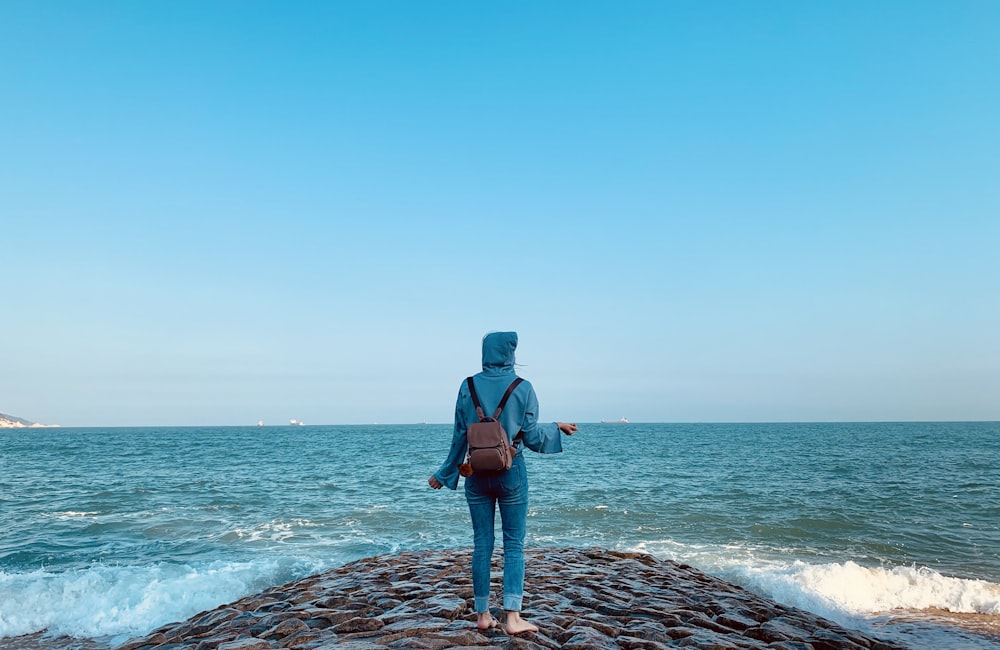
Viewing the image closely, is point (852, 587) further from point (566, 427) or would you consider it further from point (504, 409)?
point (504, 409)

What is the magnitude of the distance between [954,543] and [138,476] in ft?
123

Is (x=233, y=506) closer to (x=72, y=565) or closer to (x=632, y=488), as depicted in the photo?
(x=72, y=565)

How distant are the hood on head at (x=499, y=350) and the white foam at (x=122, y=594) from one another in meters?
8.31

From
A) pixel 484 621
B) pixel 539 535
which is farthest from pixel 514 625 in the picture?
pixel 539 535

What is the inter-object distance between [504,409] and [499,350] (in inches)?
20.4

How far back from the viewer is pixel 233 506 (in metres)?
23.2

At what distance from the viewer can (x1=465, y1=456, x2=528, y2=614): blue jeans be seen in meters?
5.01

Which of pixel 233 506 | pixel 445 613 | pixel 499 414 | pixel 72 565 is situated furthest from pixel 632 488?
pixel 499 414

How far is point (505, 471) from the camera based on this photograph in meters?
4.96

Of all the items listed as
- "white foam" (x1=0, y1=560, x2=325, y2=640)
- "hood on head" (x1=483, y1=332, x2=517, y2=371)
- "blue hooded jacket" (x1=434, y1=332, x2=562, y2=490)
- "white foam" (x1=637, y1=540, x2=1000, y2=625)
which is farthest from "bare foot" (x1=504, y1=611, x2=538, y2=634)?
"white foam" (x1=637, y1=540, x2=1000, y2=625)

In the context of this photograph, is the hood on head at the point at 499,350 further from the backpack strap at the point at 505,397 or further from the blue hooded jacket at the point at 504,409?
the backpack strap at the point at 505,397

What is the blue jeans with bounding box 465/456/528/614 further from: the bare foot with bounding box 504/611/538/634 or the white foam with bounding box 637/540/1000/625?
the white foam with bounding box 637/540/1000/625

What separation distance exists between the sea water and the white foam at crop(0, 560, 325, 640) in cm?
5

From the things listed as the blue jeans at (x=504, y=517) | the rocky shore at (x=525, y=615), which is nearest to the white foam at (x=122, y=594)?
the rocky shore at (x=525, y=615)
